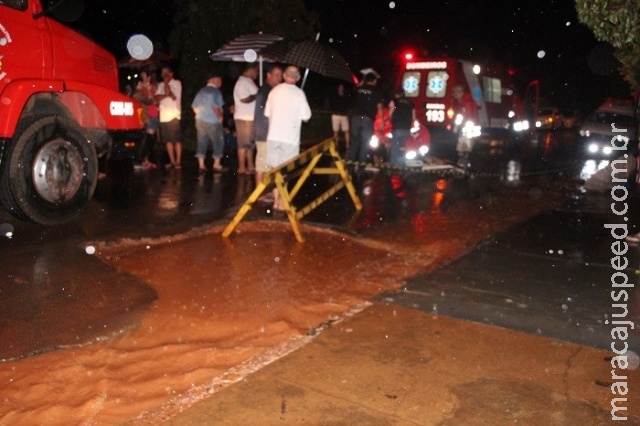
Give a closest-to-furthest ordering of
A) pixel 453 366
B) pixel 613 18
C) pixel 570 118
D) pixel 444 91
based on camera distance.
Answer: pixel 453 366, pixel 613 18, pixel 444 91, pixel 570 118

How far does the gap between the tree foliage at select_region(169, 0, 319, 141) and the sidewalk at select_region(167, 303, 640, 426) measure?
1363 centimetres

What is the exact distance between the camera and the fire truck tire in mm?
6562

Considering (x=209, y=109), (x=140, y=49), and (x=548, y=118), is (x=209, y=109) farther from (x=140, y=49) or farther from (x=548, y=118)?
(x=548, y=118)

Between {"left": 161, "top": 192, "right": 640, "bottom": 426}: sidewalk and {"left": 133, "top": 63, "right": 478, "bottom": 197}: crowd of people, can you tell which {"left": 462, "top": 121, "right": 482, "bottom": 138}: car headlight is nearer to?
{"left": 133, "top": 63, "right": 478, "bottom": 197}: crowd of people

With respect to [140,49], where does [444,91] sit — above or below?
below

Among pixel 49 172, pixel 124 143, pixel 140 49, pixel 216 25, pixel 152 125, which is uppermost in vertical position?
pixel 216 25

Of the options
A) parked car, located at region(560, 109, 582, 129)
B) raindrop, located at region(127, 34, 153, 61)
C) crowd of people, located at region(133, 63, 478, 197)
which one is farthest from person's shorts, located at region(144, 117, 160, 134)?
parked car, located at region(560, 109, 582, 129)

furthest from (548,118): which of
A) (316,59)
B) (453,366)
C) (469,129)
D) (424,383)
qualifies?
(424,383)

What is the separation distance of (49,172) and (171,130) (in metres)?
5.04

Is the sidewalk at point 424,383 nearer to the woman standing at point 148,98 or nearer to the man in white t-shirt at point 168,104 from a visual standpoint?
the man in white t-shirt at point 168,104

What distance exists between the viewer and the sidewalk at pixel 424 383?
3477 mm

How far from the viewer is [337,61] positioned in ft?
33.4

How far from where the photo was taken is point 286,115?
832cm

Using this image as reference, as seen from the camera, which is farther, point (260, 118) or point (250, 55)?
point (250, 55)
